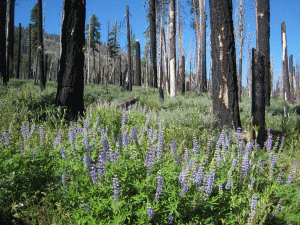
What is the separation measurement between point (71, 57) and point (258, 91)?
16.2 ft

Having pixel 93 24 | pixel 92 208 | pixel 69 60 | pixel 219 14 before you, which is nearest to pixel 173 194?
pixel 92 208

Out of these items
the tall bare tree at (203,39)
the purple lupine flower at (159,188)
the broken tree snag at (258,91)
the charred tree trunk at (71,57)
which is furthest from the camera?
the tall bare tree at (203,39)

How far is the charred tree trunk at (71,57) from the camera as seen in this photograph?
589cm

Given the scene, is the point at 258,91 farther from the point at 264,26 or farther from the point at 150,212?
the point at 264,26

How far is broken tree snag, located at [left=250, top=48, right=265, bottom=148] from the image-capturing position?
14.6ft

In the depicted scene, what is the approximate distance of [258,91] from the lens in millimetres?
4484

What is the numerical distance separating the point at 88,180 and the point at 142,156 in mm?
680

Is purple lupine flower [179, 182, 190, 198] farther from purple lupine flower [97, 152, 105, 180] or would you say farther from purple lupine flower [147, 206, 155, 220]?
purple lupine flower [97, 152, 105, 180]

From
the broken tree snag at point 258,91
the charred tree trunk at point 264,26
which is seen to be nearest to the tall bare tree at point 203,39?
the charred tree trunk at point 264,26

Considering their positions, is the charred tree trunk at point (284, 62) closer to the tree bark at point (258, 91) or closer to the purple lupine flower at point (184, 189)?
the tree bark at point (258, 91)

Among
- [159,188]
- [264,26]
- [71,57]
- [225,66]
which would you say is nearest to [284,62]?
[264,26]

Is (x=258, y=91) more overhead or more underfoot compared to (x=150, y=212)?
more overhead

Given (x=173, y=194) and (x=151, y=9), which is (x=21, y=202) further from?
(x=151, y=9)

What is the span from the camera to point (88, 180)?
6.87 feet
